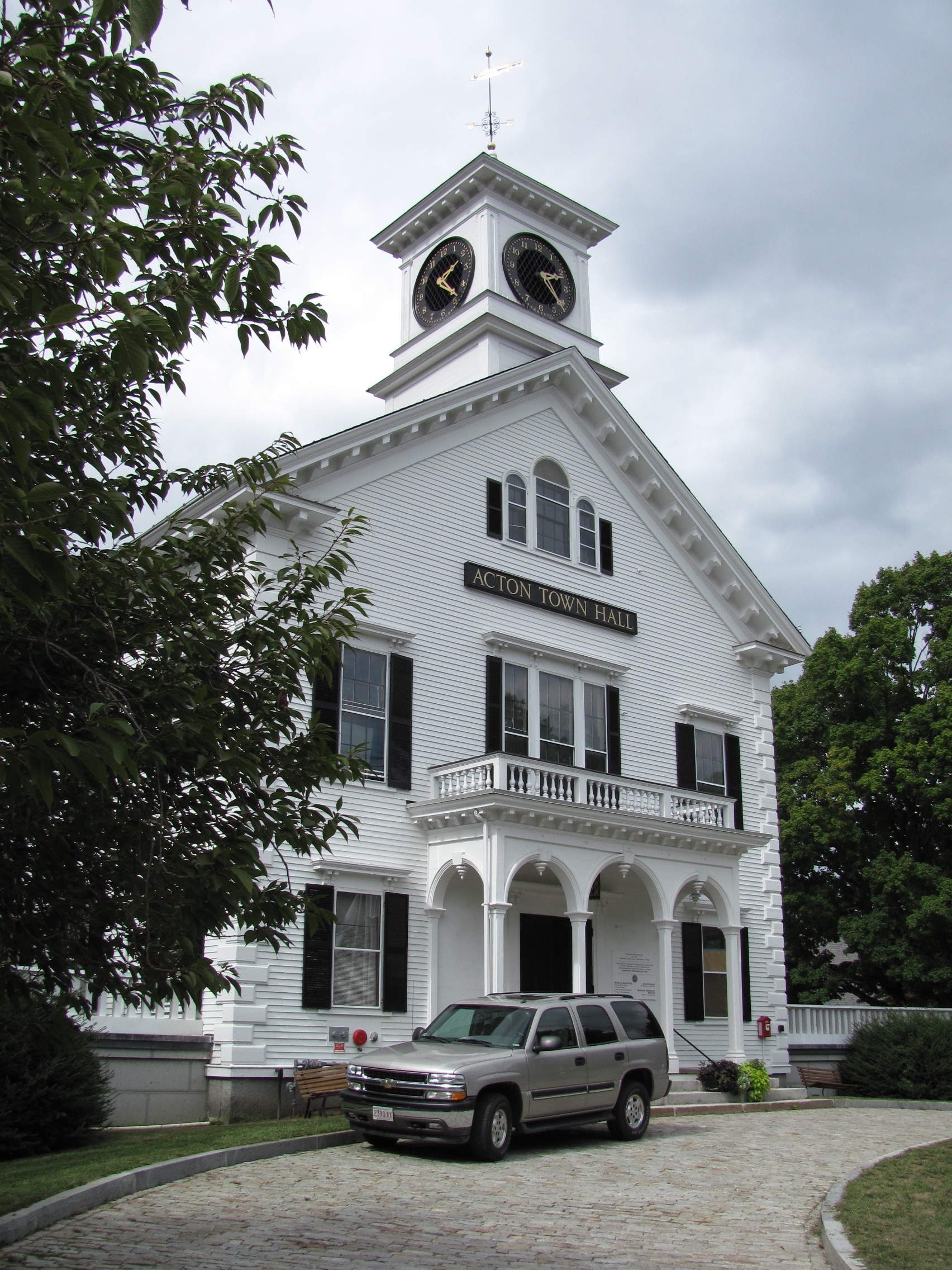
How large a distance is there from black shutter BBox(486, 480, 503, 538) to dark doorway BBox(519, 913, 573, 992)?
7177 mm

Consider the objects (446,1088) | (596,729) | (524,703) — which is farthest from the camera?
(596,729)

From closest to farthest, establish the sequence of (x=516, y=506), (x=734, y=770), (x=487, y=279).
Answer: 1. (x=516, y=506)
2. (x=734, y=770)
3. (x=487, y=279)

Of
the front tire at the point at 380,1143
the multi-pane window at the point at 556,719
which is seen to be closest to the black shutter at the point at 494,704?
the multi-pane window at the point at 556,719

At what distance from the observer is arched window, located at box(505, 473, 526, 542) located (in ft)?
76.9

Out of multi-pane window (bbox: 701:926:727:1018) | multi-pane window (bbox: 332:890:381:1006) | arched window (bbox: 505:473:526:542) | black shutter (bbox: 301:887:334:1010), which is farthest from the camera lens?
multi-pane window (bbox: 701:926:727:1018)

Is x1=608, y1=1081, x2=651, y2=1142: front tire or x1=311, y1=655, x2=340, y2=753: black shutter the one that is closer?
x1=608, y1=1081, x2=651, y2=1142: front tire

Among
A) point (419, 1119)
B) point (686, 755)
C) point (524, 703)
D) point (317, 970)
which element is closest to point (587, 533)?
point (524, 703)

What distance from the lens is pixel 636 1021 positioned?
16.3m

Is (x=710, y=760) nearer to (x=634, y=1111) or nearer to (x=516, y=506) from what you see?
(x=516, y=506)

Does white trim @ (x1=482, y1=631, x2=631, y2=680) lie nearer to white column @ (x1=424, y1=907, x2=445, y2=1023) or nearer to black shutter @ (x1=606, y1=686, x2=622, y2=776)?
black shutter @ (x1=606, y1=686, x2=622, y2=776)

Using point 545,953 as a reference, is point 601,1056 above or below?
below

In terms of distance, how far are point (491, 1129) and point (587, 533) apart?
14021 millimetres

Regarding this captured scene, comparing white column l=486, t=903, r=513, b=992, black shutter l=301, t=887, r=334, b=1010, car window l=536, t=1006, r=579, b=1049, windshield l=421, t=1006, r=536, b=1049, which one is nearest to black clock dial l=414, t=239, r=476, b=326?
white column l=486, t=903, r=513, b=992

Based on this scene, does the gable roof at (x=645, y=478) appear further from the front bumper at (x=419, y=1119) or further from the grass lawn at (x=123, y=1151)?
the front bumper at (x=419, y=1119)
